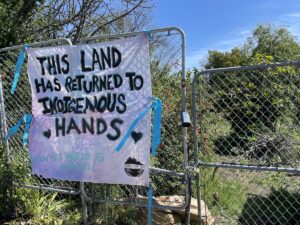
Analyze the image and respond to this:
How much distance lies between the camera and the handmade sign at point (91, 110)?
13.1ft

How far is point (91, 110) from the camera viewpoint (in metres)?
4.29

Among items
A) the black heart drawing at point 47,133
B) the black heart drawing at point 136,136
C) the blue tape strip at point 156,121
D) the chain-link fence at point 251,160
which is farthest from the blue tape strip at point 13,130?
the chain-link fence at point 251,160

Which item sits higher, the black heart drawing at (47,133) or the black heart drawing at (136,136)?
the black heart drawing at (47,133)

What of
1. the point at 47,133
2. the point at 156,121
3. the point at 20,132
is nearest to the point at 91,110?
the point at 47,133

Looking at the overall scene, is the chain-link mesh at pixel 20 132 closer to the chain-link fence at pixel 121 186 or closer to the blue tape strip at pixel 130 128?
the chain-link fence at pixel 121 186

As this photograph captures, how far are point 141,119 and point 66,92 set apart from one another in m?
1.00

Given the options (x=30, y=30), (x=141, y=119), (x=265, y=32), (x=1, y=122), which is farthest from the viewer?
(x=265, y=32)

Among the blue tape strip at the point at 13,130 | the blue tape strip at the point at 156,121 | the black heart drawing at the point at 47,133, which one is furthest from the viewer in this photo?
the blue tape strip at the point at 13,130

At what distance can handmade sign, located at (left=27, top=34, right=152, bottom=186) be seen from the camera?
→ 13.1ft

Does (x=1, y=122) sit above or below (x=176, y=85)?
below

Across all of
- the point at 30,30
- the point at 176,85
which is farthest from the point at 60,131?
the point at 30,30

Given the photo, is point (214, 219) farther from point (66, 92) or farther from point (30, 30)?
point (30, 30)

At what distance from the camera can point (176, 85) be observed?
220 inches

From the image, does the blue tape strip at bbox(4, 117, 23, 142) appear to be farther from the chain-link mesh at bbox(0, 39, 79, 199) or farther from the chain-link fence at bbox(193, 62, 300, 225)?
the chain-link fence at bbox(193, 62, 300, 225)
